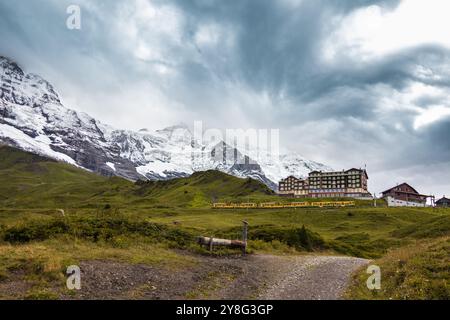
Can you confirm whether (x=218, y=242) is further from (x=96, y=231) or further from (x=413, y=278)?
(x=413, y=278)

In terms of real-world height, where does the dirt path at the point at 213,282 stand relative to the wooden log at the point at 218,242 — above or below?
below

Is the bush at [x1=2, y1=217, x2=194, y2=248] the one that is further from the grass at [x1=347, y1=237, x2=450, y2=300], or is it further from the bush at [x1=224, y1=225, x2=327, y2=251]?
the grass at [x1=347, y1=237, x2=450, y2=300]

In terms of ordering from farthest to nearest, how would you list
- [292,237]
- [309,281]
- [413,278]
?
[292,237] → [309,281] → [413,278]

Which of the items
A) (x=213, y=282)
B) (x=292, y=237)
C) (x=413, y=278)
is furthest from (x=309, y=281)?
(x=292, y=237)

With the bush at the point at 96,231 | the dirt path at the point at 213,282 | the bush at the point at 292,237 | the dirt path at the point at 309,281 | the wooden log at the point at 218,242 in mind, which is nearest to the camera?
the dirt path at the point at 213,282

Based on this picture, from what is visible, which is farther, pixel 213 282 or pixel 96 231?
pixel 96 231

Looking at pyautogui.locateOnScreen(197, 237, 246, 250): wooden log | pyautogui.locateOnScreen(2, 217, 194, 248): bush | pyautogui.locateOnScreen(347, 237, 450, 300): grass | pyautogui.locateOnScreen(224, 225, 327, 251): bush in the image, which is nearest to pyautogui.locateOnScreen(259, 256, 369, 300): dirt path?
pyautogui.locateOnScreen(347, 237, 450, 300): grass

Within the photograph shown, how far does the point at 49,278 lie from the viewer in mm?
20875

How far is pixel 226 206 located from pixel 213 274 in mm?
124742

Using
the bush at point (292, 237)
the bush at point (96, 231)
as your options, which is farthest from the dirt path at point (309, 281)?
the bush at point (292, 237)

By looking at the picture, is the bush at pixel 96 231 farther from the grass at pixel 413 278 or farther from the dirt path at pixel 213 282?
the grass at pixel 413 278

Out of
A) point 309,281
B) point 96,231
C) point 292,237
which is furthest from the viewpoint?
point 292,237
